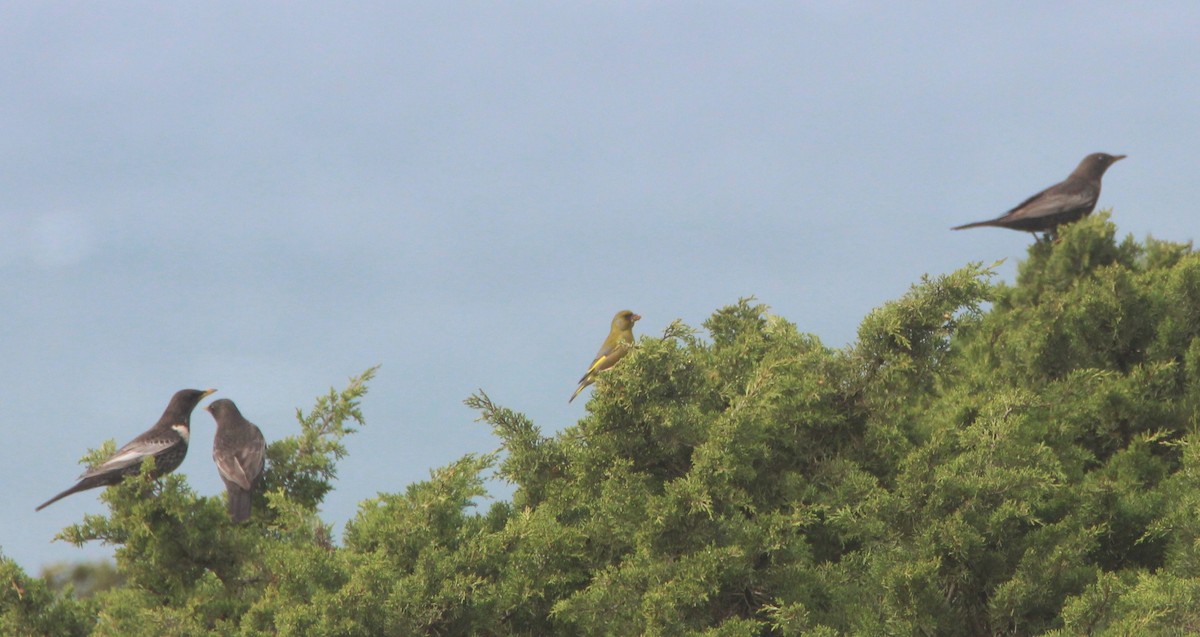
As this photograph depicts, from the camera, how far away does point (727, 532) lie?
253 inches

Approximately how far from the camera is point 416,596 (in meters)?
6.29

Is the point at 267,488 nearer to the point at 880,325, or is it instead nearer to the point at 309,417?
the point at 309,417

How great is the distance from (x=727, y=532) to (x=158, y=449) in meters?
4.83

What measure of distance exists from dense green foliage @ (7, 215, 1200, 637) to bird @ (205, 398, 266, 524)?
0.33m

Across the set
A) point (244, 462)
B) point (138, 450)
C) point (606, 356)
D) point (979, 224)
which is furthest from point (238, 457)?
point (979, 224)

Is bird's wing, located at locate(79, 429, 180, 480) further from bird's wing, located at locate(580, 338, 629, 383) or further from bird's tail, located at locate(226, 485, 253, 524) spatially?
bird's wing, located at locate(580, 338, 629, 383)

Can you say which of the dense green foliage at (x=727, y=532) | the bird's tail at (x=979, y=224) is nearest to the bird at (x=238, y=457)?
the dense green foliage at (x=727, y=532)

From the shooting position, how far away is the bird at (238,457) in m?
8.31

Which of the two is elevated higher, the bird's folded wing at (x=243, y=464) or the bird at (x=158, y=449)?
the bird at (x=158, y=449)

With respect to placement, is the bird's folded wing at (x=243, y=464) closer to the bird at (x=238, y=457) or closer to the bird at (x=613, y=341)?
the bird at (x=238, y=457)

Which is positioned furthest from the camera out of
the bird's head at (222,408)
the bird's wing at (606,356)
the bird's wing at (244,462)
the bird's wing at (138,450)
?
the bird's wing at (606,356)

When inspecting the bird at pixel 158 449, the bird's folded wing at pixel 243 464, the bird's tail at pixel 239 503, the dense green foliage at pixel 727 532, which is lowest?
the dense green foliage at pixel 727 532

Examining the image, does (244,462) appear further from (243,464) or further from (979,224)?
(979,224)

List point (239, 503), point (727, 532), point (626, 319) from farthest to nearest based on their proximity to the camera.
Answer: point (626, 319) < point (239, 503) < point (727, 532)
